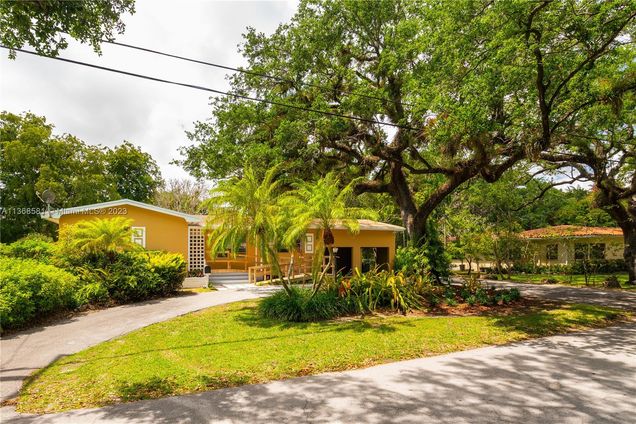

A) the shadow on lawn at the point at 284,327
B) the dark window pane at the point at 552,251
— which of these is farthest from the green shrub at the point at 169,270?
the dark window pane at the point at 552,251

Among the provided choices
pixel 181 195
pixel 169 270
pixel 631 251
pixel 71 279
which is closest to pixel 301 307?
pixel 169 270

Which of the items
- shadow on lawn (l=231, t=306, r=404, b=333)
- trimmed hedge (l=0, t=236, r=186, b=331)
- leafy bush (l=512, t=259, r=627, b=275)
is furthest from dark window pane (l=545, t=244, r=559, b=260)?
trimmed hedge (l=0, t=236, r=186, b=331)

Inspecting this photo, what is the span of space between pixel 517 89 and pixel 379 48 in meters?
6.08

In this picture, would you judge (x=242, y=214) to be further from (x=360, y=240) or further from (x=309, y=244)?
(x=309, y=244)

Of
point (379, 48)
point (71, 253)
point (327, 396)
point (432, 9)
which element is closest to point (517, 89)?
point (432, 9)

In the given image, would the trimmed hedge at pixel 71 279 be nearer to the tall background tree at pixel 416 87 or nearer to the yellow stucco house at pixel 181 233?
the yellow stucco house at pixel 181 233

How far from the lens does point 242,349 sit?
6895 mm

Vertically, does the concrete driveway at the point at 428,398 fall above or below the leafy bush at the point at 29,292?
below

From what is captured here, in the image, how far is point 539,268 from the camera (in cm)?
2661

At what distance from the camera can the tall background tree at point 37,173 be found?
78.0 ft

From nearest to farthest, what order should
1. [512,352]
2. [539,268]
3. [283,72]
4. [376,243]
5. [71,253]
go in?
[512,352], [71,253], [283,72], [376,243], [539,268]

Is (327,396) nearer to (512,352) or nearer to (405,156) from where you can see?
(512,352)

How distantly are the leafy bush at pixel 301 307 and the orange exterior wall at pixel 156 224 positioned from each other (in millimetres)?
7988

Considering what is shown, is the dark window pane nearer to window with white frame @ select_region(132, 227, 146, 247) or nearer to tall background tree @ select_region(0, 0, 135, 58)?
window with white frame @ select_region(132, 227, 146, 247)
